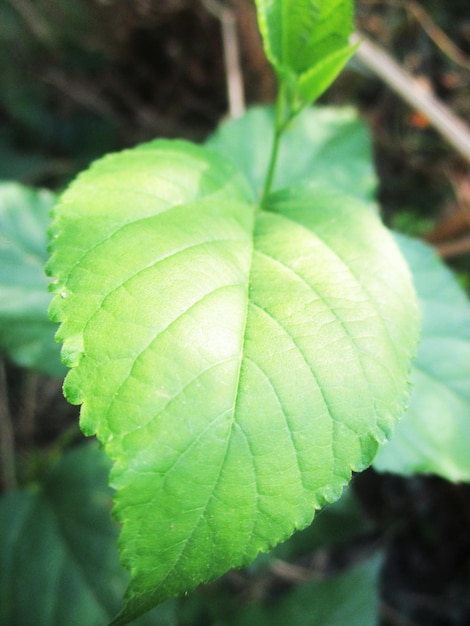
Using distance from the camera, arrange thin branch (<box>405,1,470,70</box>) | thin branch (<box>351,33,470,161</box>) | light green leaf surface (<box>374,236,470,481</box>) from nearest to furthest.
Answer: light green leaf surface (<box>374,236,470,481</box>), thin branch (<box>351,33,470,161</box>), thin branch (<box>405,1,470,70</box>)

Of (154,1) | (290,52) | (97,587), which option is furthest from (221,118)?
(97,587)

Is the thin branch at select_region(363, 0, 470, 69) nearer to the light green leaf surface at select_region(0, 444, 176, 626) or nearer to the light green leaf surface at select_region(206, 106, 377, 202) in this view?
the light green leaf surface at select_region(206, 106, 377, 202)

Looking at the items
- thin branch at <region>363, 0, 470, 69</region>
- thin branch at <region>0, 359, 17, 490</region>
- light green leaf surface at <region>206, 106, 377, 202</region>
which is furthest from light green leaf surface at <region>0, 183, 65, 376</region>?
thin branch at <region>363, 0, 470, 69</region>

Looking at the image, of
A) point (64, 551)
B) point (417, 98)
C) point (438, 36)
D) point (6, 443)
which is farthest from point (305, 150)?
point (6, 443)

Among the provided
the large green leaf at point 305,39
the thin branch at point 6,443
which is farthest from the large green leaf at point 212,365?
the thin branch at point 6,443

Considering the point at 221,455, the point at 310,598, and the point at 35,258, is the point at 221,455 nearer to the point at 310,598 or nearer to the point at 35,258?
the point at 35,258

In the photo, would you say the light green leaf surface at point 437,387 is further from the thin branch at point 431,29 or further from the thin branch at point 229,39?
the thin branch at point 431,29
